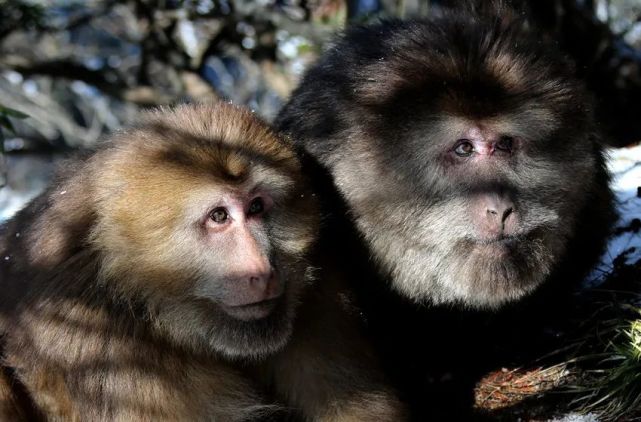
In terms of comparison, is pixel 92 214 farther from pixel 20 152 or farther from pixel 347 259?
pixel 20 152

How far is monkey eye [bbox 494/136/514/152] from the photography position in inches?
169

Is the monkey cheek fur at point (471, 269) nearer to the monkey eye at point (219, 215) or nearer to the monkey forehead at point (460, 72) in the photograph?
the monkey forehead at point (460, 72)

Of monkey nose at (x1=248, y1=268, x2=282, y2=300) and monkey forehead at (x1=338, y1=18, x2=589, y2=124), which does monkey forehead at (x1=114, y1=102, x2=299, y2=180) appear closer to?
monkey nose at (x1=248, y1=268, x2=282, y2=300)

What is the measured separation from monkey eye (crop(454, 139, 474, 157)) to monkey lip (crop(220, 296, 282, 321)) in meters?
1.18

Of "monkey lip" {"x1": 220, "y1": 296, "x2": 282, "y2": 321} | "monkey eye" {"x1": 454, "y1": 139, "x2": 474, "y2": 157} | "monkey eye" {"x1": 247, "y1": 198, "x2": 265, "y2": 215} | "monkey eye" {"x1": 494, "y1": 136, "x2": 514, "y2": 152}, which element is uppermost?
"monkey eye" {"x1": 494, "y1": 136, "x2": 514, "y2": 152}

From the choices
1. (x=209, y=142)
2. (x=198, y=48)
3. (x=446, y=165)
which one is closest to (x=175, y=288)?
(x=209, y=142)

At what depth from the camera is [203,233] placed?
12.2 ft

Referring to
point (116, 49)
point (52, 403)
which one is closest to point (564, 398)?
point (52, 403)

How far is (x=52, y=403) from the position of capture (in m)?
3.86

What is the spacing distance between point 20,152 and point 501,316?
6379 mm

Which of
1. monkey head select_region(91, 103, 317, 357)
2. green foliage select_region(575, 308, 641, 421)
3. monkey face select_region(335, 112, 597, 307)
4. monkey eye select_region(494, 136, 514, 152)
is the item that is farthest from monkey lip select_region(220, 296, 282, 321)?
green foliage select_region(575, 308, 641, 421)

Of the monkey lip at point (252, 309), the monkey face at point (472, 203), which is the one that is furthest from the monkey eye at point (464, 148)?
the monkey lip at point (252, 309)

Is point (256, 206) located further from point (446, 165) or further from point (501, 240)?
point (501, 240)

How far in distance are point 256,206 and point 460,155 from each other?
1085 mm
